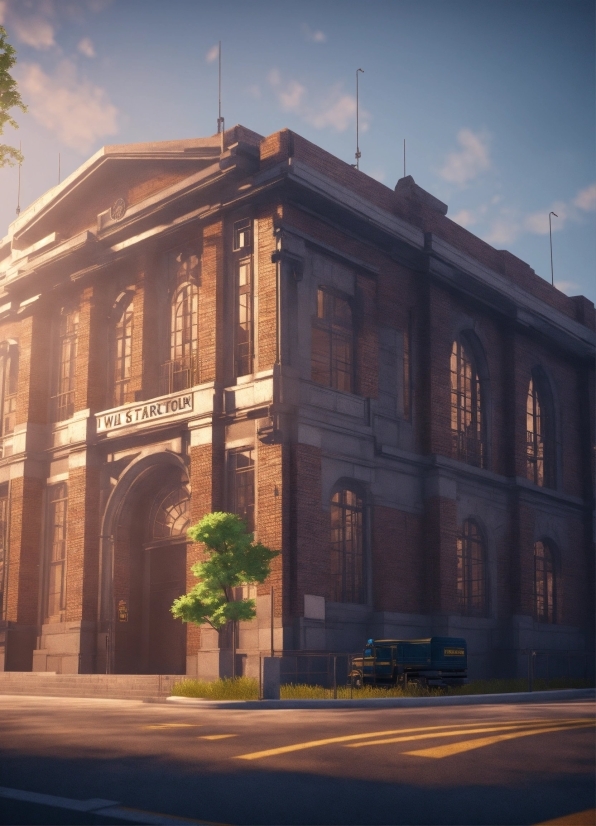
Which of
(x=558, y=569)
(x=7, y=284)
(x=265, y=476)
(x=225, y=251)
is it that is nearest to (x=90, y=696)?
(x=265, y=476)

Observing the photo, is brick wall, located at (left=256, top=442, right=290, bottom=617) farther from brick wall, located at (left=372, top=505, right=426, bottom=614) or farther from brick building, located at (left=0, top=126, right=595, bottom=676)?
brick wall, located at (left=372, top=505, right=426, bottom=614)

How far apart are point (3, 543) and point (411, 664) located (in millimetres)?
18777

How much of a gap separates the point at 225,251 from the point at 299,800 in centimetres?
2673

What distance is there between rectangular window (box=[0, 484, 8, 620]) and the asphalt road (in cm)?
2319

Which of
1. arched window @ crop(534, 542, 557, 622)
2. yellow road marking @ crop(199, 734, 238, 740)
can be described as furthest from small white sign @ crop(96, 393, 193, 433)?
yellow road marking @ crop(199, 734, 238, 740)

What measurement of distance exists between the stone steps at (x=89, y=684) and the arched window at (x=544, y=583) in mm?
17811

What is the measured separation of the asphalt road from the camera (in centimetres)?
897

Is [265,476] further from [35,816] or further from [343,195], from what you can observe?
[35,816]

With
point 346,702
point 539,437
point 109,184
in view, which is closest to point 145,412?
point 109,184

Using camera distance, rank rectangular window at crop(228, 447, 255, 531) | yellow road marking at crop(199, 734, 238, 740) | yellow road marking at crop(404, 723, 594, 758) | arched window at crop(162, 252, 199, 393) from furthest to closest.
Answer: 1. arched window at crop(162, 252, 199, 393)
2. rectangular window at crop(228, 447, 255, 531)
3. yellow road marking at crop(199, 734, 238, 740)
4. yellow road marking at crop(404, 723, 594, 758)

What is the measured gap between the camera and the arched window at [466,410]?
3941cm

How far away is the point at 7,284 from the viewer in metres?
40.7

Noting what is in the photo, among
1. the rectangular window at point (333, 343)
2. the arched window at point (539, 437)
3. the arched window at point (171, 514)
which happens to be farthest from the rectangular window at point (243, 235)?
the arched window at point (539, 437)

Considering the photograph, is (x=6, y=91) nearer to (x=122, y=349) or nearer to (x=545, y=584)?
(x=122, y=349)
